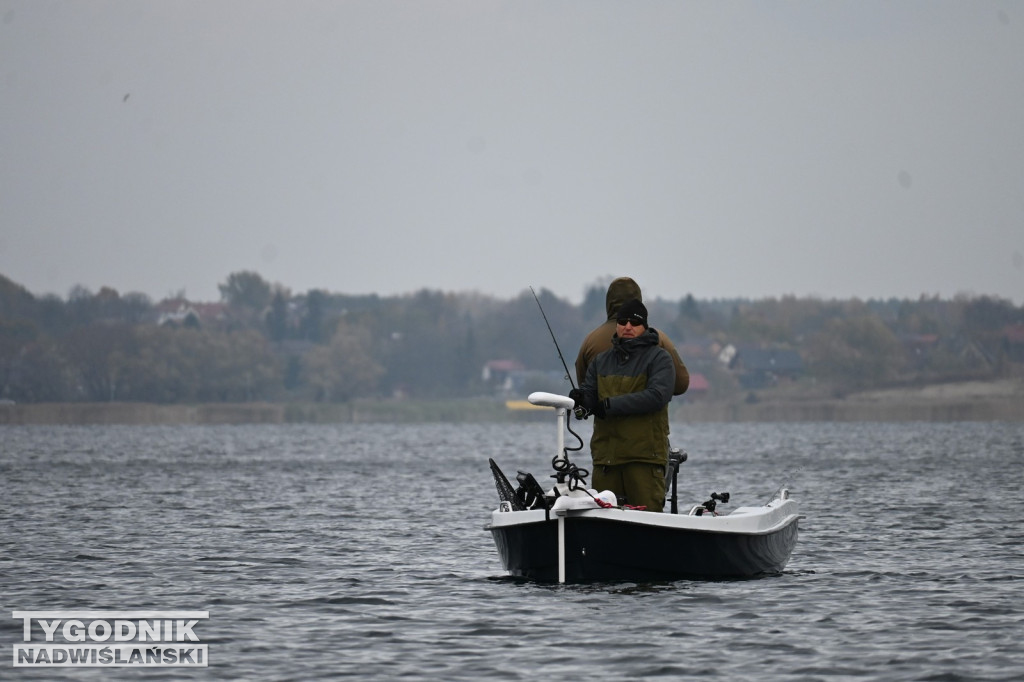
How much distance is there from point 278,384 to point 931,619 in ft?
571

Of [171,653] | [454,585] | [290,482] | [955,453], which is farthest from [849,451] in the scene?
[171,653]

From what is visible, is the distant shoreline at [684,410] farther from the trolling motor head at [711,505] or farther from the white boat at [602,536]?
the white boat at [602,536]

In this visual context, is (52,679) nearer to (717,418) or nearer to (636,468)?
(636,468)

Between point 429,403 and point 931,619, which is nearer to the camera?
point 931,619

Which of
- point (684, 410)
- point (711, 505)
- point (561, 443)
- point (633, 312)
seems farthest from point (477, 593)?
point (684, 410)

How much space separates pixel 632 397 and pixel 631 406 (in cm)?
8

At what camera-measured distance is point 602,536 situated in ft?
48.6

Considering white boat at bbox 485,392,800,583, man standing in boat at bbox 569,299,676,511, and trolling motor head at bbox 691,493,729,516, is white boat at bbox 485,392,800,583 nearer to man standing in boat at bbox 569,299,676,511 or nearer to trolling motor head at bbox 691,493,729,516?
trolling motor head at bbox 691,493,729,516

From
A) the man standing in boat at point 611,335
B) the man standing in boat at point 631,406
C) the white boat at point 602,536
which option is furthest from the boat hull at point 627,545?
the man standing in boat at point 611,335

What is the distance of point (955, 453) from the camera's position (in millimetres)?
64125

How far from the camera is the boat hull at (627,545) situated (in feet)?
48.6

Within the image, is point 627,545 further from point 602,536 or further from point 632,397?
point 632,397

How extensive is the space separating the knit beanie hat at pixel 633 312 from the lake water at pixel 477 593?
2.48 m

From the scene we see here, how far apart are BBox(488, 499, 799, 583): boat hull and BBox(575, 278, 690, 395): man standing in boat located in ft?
4.16
